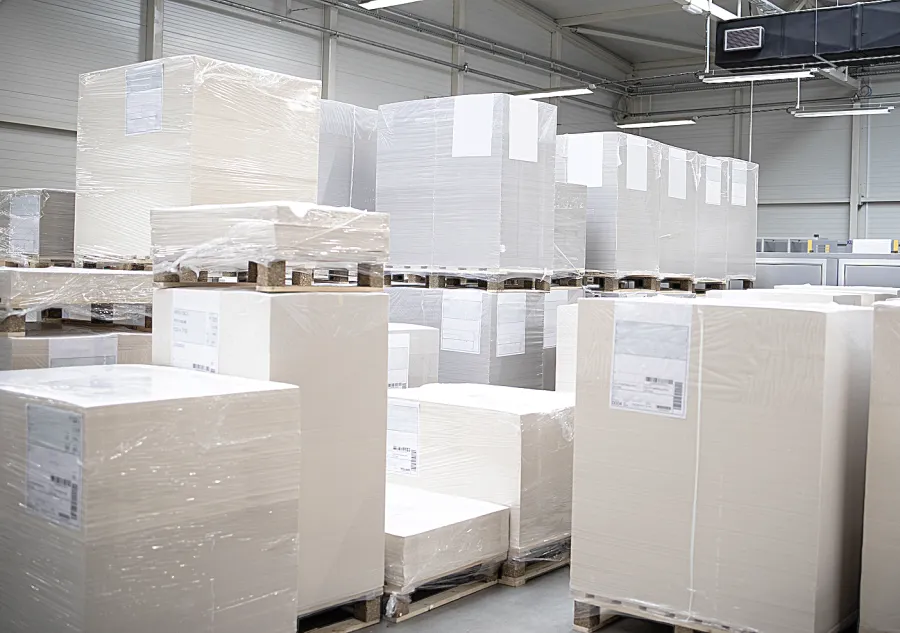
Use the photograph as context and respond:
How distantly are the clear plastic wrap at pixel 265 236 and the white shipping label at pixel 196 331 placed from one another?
0.16 m

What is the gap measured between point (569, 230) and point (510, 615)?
11.6 ft

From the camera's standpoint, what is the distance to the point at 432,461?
432cm

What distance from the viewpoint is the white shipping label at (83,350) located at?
4023 mm

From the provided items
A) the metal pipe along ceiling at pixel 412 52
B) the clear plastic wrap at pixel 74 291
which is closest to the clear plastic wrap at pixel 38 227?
the clear plastic wrap at pixel 74 291

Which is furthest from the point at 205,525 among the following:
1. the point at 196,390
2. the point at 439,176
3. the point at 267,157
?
the point at 439,176

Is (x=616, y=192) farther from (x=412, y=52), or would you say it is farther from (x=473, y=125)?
(x=412, y=52)

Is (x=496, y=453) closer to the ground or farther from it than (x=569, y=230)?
closer to the ground

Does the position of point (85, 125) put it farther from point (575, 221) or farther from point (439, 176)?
point (575, 221)

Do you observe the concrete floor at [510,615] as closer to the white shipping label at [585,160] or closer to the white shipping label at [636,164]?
the white shipping label at [585,160]

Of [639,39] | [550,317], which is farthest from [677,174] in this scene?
[639,39]

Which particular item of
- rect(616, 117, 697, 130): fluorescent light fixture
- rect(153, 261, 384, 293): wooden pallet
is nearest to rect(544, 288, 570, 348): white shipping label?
rect(153, 261, 384, 293): wooden pallet

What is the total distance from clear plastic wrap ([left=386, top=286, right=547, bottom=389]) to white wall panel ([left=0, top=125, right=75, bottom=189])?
455cm

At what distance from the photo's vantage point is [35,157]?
29.2 feet

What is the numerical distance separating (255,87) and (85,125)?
1.03 meters
